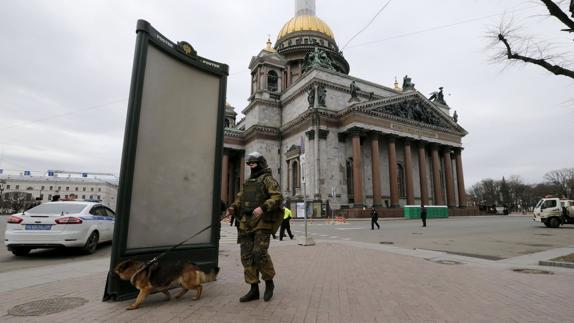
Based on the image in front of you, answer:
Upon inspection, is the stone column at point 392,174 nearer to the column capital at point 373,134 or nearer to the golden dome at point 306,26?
the column capital at point 373,134

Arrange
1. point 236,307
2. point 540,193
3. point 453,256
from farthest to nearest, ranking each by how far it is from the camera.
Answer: point 540,193 < point 453,256 < point 236,307

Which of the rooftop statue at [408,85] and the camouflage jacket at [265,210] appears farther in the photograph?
the rooftop statue at [408,85]

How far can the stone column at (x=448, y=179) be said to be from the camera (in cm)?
4272

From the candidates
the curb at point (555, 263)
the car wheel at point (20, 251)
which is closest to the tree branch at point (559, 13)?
the curb at point (555, 263)

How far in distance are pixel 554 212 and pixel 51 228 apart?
28029 mm

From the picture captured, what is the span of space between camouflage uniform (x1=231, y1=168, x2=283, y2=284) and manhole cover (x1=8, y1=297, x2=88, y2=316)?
2331mm

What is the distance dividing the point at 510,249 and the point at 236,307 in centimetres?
1039

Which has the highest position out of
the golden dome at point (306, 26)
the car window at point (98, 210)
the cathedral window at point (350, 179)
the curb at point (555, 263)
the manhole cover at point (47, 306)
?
the golden dome at point (306, 26)

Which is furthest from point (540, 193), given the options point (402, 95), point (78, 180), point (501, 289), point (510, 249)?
point (78, 180)

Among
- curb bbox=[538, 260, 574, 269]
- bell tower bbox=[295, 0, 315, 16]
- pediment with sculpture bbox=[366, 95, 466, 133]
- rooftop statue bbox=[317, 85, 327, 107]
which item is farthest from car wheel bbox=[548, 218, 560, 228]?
Result: bell tower bbox=[295, 0, 315, 16]

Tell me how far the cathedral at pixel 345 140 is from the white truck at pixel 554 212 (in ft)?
45.5

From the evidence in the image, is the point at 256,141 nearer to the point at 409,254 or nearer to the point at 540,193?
the point at 409,254

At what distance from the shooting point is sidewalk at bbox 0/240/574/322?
3.63 m

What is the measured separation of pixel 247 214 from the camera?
4.39m
